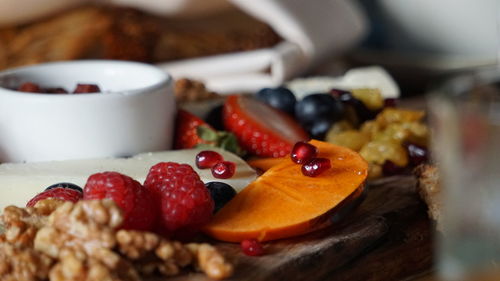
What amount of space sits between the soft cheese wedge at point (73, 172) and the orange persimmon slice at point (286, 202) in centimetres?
6

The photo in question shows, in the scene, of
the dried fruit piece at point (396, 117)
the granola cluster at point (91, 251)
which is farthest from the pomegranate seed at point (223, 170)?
the dried fruit piece at point (396, 117)

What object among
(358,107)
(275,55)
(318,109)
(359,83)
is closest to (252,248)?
(318,109)

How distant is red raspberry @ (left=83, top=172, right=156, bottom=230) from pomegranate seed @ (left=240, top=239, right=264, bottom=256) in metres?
0.13

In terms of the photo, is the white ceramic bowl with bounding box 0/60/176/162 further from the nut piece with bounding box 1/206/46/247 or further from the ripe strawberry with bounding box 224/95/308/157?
the nut piece with bounding box 1/206/46/247

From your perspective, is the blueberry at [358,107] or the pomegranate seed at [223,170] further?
the blueberry at [358,107]

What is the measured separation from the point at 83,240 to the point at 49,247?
49mm

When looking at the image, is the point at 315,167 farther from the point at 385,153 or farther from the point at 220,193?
the point at 385,153

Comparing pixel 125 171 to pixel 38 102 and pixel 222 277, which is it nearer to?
pixel 38 102

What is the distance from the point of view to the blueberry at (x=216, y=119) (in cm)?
157

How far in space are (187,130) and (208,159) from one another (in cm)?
23

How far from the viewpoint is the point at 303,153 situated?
1.21 m

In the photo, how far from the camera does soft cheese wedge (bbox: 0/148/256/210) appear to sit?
1229 millimetres

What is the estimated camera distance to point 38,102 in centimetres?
133

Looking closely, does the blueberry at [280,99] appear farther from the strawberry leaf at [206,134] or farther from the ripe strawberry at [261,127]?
the strawberry leaf at [206,134]
